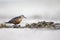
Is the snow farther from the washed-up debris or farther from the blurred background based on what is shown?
the blurred background

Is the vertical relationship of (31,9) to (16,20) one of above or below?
above

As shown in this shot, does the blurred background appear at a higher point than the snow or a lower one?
higher

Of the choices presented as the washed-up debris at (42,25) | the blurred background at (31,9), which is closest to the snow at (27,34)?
the washed-up debris at (42,25)

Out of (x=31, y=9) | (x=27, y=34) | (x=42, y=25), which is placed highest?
(x=31, y=9)

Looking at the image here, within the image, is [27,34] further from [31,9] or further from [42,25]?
[31,9]

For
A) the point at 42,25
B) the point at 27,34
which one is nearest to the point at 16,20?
the point at 27,34

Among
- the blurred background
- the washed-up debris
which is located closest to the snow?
the washed-up debris
